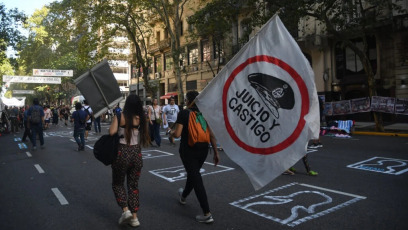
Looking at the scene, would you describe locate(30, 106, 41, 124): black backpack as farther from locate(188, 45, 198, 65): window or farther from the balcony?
the balcony

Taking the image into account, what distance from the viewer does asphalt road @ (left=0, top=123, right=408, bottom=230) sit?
417 cm

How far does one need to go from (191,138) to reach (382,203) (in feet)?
9.81

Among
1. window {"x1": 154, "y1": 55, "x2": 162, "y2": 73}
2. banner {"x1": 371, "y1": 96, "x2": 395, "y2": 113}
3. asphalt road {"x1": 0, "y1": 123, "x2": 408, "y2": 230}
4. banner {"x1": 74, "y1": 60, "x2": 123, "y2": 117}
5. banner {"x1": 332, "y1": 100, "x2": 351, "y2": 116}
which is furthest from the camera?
window {"x1": 154, "y1": 55, "x2": 162, "y2": 73}

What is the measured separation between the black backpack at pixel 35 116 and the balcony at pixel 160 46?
25.9 m

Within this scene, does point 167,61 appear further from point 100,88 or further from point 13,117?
point 100,88

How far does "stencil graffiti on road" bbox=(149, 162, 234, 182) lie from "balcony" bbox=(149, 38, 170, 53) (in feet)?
99.2

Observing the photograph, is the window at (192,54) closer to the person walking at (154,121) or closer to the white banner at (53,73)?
the white banner at (53,73)

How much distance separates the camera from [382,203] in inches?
184

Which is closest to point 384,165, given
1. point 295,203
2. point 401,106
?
point 295,203

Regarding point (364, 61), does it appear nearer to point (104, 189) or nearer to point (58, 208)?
point (104, 189)

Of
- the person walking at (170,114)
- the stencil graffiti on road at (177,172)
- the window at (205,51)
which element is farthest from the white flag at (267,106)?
the window at (205,51)

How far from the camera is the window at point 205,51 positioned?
31820mm

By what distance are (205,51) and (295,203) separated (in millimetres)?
28853

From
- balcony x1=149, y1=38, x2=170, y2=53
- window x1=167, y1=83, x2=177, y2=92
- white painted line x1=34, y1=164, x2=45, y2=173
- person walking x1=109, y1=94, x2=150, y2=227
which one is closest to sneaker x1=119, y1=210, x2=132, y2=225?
person walking x1=109, y1=94, x2=150, y2=227
